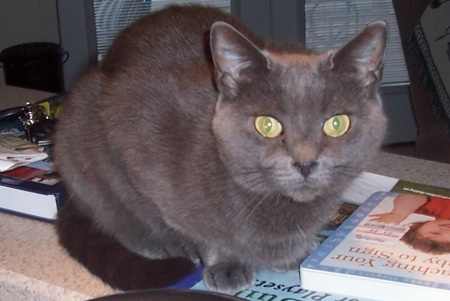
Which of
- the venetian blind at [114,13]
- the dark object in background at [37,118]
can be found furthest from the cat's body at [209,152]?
the venetian blind at [114,13]

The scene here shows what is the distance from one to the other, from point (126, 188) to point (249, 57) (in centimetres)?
31

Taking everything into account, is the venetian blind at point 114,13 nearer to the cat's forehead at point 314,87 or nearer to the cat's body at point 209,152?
the cat's body at point 209,152

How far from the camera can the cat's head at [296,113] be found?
87 cm

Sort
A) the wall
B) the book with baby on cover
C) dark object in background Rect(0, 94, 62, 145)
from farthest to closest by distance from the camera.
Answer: the wall, dark object in background Rect(0, 94, 62, 145), the book with baby on cover

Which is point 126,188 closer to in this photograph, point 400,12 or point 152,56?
point 152,56

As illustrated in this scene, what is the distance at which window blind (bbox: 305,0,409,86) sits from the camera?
330 cm

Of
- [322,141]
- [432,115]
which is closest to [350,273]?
[322,141]

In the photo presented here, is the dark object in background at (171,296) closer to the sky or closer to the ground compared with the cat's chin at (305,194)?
closer to the ground

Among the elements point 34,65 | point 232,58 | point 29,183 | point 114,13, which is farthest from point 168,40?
point 114,13

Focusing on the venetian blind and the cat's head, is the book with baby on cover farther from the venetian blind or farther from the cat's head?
the venetian blind

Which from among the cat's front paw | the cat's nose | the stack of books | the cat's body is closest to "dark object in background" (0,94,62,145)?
the stack of books

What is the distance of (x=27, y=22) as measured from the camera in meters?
3.29

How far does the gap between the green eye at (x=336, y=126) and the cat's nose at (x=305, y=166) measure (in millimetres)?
55

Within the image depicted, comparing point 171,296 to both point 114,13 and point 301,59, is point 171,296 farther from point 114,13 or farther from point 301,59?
point 114,13
